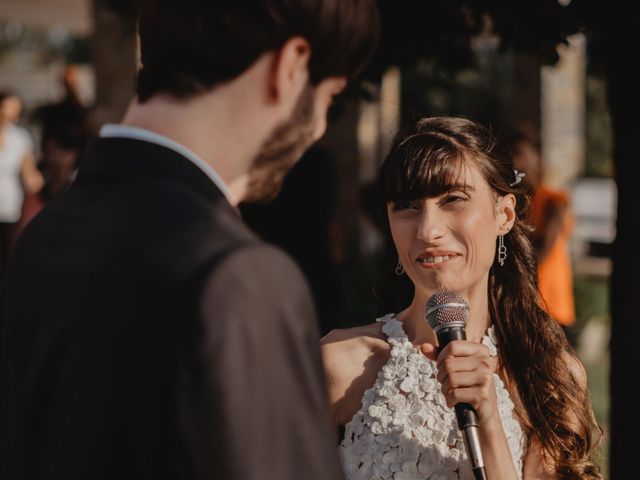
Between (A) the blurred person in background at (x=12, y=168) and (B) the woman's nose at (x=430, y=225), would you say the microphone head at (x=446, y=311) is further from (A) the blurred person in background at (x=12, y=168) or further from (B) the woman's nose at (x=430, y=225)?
(A) the blurred person in background at (x=12, y=168)

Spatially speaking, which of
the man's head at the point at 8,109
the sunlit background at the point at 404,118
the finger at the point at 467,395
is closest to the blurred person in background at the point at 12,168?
the man's head at the point at 8,109

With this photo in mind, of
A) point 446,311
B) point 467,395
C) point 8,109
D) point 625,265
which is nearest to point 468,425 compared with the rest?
point 467,395

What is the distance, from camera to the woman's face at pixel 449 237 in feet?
8.52

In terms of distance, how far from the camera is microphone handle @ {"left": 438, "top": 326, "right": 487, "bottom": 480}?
2.20 meters

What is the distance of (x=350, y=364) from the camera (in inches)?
107

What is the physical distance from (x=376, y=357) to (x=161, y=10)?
1.57 metres

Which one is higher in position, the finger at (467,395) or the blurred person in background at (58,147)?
the blurred person in background at (58,147)

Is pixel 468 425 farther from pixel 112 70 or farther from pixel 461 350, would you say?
pixel 112 70

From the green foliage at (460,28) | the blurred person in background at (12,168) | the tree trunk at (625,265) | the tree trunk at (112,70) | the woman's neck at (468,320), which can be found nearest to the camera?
the woman's neck at (468,320)

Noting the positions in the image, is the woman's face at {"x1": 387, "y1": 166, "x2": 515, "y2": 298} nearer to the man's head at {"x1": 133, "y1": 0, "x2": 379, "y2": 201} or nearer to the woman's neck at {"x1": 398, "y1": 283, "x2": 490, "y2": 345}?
the woman's neck at {"x1": 398, "y1": 283, "x2": 490, "y2": 345}

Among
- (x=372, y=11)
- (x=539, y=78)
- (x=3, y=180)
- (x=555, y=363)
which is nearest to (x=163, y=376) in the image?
(x=372, y=11)

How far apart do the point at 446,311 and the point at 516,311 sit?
0.52m

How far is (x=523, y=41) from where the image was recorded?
3.55m

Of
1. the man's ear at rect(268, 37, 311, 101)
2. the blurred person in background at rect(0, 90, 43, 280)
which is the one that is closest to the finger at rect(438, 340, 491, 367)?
the man's ear at rect(268, 37, 311, 101)
